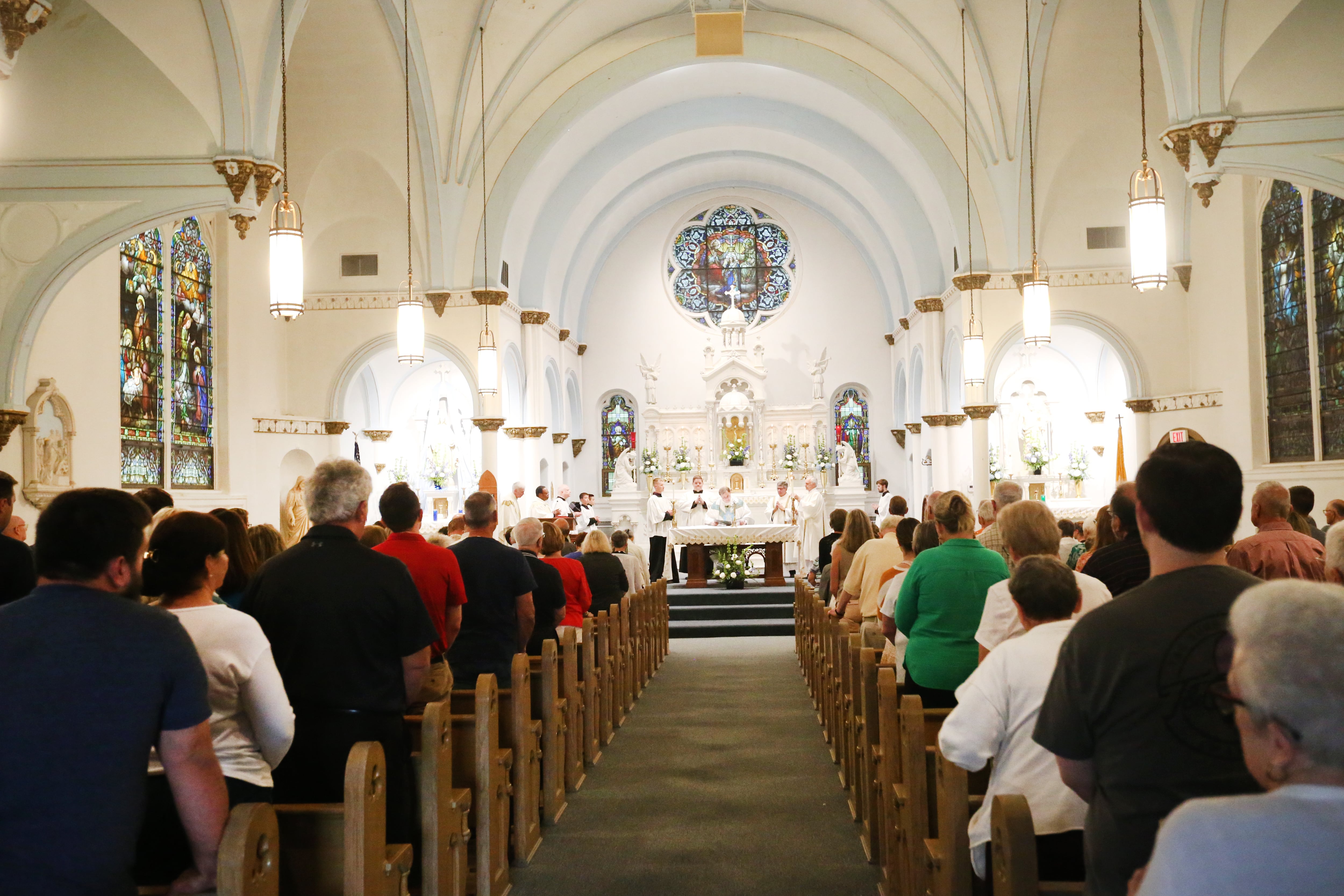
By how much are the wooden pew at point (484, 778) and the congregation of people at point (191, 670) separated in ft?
0.86

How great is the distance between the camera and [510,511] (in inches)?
621

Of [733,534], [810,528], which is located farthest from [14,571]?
[810,528]

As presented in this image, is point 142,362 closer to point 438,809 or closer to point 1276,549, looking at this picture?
point 438,809

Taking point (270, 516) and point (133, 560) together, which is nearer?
point (133, 560)

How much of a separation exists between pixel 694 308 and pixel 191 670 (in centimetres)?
2207

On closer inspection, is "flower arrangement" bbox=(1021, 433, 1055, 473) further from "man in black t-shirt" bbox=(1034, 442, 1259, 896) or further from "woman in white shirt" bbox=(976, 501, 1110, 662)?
"man in black t-shirt" bbox=(1034, 442, 1259, 896)

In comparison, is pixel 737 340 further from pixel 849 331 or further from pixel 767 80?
pixel 767 80

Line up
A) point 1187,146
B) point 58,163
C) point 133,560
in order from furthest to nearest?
point 58,163, point 1187,146, point 133,560

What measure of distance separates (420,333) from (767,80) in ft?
32.2

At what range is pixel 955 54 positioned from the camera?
15.0 metres

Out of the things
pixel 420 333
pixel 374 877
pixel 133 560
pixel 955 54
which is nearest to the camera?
pixel 133 560

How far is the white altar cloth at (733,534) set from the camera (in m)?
15.1

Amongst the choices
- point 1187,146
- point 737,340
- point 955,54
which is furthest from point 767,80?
point 1187,146

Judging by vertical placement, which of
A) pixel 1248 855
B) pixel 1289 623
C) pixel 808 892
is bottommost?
pixel 808 892
